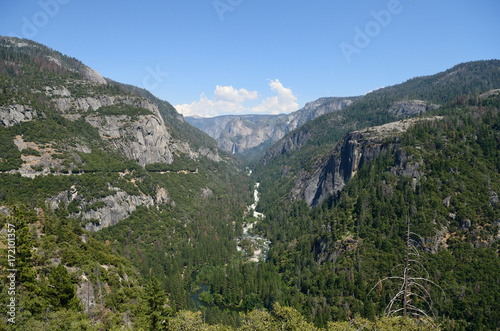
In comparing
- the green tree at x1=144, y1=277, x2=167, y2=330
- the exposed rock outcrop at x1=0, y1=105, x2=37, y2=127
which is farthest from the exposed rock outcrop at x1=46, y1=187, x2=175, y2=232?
the green tree at x1=144, y1=277, x2=167, y2=330

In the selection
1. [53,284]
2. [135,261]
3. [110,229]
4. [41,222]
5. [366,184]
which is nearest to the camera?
[53,284]

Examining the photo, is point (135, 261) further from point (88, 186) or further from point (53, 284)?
point (53, 284)

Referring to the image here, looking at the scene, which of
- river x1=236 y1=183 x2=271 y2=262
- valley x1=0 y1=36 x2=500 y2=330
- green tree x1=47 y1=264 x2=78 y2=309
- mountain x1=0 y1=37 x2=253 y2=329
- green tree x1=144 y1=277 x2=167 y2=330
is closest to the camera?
green tree x1=47 y1=264 x2=78 y2=309

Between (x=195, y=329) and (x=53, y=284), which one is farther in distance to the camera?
(x=53, y=284)

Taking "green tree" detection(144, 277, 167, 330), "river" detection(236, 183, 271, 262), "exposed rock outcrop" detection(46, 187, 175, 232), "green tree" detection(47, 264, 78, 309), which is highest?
"exposed rock outcrop" detection(46, 187, 175, 232)

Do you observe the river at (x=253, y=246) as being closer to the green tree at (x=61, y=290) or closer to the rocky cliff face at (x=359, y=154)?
the rocky cliff face at (x=359, y=154)

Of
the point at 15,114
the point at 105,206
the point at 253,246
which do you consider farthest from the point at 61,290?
the point at 15,114

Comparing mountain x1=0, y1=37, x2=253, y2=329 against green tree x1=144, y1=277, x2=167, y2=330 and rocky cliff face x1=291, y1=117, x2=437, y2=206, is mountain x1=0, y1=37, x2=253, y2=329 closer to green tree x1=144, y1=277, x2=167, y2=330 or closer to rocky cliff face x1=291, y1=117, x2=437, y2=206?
green tree x1=144, y1=277, x2=167, y2=330

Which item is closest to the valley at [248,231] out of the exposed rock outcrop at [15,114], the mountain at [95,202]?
the exposed rock outcrop at [15,114]

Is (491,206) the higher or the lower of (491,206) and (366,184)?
the lower

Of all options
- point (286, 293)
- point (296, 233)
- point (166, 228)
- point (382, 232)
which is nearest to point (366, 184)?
point (382, 232)

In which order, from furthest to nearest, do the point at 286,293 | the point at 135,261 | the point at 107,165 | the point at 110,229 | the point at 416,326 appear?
1. the point at 107,165
2. the point at 110,229
3. the point at 135,261
4. the point at 286,293
5. the point at 416,326
